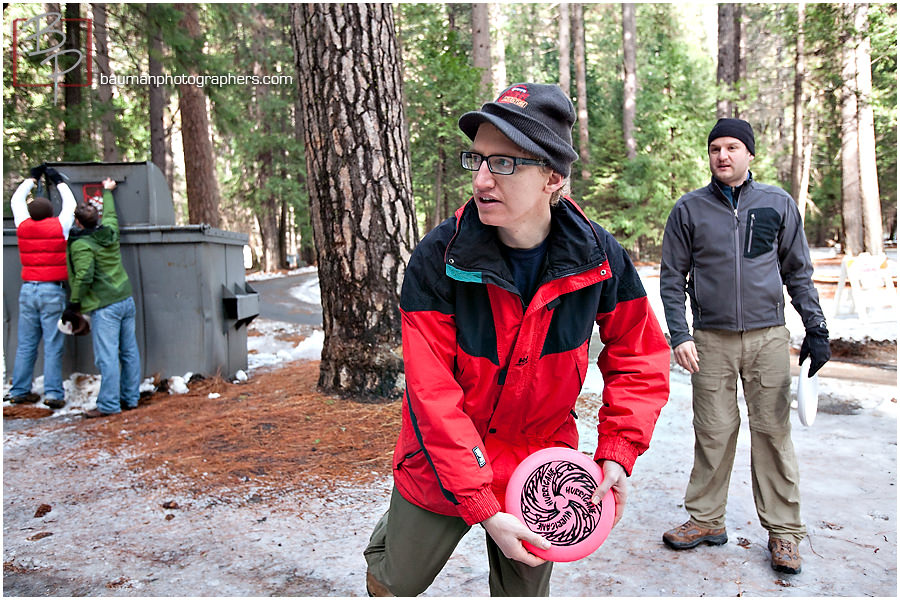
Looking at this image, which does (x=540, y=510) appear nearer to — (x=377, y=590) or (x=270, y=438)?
(x=377, y=590)

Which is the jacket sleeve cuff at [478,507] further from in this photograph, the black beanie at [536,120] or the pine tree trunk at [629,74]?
the pine tree trunk at [629,74]

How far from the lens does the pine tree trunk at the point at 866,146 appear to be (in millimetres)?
16750

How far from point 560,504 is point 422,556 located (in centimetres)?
50

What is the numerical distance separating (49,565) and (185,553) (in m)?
0.65

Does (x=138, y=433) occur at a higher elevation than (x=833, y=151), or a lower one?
lower

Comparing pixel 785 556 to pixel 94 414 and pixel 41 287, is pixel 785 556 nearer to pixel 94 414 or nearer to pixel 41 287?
pixel 94 414

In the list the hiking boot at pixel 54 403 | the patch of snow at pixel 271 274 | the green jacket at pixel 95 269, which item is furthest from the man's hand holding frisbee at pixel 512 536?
the patch of snow at pixel 271 274

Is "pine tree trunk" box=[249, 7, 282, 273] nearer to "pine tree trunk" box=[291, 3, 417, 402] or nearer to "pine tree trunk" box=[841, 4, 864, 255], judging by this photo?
"pine tree trunk" box=[841, 4, 864, 255]

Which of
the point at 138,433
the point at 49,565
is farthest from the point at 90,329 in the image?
the point at 49,565

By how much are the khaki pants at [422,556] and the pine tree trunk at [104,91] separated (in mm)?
13344

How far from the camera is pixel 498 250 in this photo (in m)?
1.98

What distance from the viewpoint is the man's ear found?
6.63ft

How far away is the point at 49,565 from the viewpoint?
3377mm

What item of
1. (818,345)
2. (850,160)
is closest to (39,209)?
(818,345)
